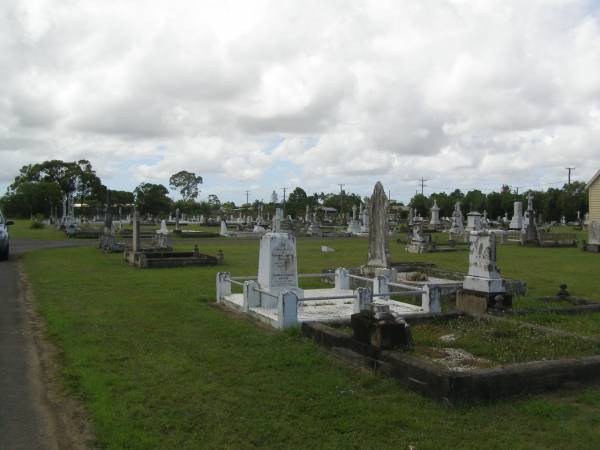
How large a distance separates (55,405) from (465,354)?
4.79 metres

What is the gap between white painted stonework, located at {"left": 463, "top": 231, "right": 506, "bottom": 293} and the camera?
1020 cm

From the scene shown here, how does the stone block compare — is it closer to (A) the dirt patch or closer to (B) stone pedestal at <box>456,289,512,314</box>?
(A) the dirt patch

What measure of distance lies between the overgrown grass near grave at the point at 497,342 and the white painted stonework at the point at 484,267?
123 cm

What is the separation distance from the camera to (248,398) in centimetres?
562

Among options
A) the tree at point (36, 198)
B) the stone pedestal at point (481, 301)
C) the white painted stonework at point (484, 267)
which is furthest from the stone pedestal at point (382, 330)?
the tree at point (36, 198)

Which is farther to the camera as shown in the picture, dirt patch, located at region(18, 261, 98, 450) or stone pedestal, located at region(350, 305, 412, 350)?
stone pedestal, located at region(350, 305, 412, 350)

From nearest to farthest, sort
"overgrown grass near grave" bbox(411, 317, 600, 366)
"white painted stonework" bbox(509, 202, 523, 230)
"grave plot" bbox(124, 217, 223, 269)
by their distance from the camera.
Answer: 1. "overgrown grass near grave" bbox(411, 317, 600, 366)
2. "grave plot" bbox(124, 217, 223, 269)
3. "white painted stonework" bbox(509, 202, 523, 230)

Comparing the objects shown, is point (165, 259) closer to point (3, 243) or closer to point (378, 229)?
point (3, 243)

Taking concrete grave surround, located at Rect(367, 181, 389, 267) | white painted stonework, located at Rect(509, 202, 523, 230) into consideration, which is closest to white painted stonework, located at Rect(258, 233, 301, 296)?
concrete grave surround, located at Rect(367, 181, 389, 267)

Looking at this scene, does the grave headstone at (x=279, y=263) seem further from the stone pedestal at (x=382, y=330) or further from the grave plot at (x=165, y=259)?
the grave plot at (x=165, y=259)

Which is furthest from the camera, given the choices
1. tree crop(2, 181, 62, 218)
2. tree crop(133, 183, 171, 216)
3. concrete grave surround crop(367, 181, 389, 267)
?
tree crop(133, 183, 171, 216)

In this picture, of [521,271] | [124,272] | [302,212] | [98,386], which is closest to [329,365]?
[98,386]

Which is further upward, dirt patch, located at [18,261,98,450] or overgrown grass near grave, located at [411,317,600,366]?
overgrown grass near grave, located at [411,317,600,366]

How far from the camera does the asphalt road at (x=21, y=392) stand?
15.5 feet
